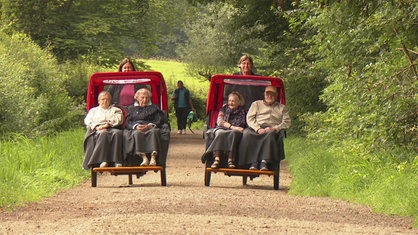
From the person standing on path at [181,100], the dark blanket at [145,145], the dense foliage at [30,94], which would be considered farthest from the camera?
the person standing on path at [181,100]

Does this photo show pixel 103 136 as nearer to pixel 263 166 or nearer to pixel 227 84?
pixel 227 84

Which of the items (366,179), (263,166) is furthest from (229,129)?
(366,179)

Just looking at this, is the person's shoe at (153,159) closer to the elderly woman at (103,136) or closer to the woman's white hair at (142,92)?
the elderly woman at (103,136)

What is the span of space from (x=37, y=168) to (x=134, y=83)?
2074 mm

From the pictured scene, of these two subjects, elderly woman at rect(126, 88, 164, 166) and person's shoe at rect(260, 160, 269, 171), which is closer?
person's shoe at rect(260, 160, 269, 171)

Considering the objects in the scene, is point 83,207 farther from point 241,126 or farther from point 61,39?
point 61,39

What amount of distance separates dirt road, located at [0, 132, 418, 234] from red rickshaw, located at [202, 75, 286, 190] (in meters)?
0.28

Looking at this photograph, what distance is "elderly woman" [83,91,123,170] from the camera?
18.1m

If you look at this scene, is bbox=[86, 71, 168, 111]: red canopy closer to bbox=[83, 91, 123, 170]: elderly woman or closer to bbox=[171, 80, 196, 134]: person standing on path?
bbox=[83, 91, 123, 170]: elderly woman

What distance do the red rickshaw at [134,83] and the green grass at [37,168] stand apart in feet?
2.82

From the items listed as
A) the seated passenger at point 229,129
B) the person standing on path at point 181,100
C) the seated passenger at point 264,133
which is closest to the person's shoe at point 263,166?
the seated passenger at point 264,133

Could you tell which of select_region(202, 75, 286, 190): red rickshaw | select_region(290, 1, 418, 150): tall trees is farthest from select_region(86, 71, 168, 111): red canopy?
select_region(290, 1, 418, 150): tall trees

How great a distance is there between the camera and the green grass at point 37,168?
48.5ft

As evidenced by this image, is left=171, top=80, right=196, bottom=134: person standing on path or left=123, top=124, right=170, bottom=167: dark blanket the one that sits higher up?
left=123, top=124, right=170, bottom=167: dark blanket
